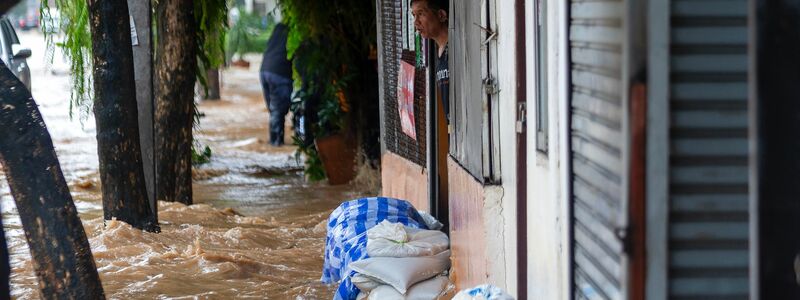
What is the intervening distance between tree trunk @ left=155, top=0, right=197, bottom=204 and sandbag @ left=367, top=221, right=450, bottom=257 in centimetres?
408

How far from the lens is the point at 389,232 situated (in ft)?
19.7

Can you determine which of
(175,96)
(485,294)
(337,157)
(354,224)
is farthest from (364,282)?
(337,157)

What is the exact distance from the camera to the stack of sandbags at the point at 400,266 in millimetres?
5664

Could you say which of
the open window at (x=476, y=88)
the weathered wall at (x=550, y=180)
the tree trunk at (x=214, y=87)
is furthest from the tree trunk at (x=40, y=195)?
the tree trunk at (x=214, y=87)

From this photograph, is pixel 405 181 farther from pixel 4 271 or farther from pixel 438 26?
pixel 4 271

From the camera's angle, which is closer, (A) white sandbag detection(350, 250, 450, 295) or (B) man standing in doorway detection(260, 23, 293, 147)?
(A) white sandbag detection(350, 250, 450, 295)

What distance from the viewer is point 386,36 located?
29.1 ft

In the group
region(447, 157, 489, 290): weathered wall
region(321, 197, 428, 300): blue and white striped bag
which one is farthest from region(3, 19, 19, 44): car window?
region(447, 157, 489, 290): weathered wall

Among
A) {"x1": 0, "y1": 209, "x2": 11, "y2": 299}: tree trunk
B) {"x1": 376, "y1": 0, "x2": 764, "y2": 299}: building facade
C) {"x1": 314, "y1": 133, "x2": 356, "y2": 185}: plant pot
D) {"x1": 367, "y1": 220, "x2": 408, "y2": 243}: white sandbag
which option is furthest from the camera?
{"x1": 314, "y1": 133, "x2": 356, "y2": 185}: plant pot

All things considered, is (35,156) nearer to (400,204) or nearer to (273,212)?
(400,204)

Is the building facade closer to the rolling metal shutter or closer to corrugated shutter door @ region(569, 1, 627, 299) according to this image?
corrugated shutter door @ region(569, 1, 627, 299)

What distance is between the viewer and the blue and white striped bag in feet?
20.4

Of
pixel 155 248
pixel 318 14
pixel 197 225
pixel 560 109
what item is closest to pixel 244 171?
pixel 318 14

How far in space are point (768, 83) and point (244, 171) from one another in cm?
1138
